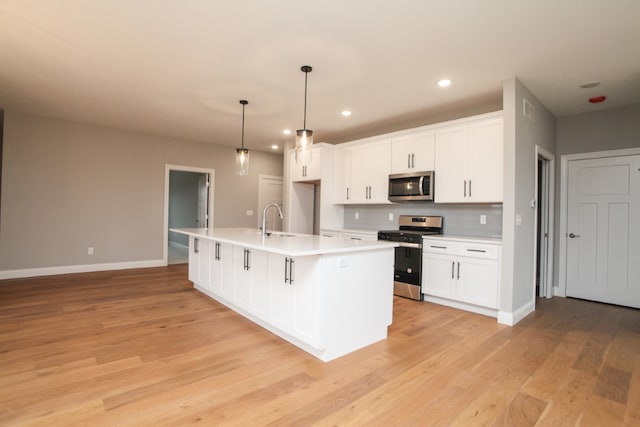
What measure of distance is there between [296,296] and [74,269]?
4.83m

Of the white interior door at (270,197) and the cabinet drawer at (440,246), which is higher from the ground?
the white interior door at (270,197)

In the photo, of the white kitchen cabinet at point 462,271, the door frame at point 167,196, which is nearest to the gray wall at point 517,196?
the white kitchen cabinet at point 462,271

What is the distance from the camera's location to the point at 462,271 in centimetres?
379

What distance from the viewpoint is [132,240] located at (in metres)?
5.99

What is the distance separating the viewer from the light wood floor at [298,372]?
1.81m

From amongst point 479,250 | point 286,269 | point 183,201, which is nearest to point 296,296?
point 286,269

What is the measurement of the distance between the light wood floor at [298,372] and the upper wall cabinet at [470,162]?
56.4 inches

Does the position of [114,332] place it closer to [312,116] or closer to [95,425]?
[95,425]

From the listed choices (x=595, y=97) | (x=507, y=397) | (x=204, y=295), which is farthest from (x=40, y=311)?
(x=595, y=97)

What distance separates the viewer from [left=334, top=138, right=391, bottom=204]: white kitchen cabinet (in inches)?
193

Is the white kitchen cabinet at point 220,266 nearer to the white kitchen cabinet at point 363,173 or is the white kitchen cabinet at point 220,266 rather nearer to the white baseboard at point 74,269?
the white kitchen cabinet at point 363,173

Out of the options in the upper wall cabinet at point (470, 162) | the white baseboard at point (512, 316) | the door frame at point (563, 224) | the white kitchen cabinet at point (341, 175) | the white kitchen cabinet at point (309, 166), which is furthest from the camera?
the white kitchen cabinet at point (309, 166)

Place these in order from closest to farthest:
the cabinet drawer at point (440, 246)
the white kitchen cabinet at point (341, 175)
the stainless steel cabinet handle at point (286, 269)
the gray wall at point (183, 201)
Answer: the stainless steel cabinet handle at point (286, 269) → the cabinet drawer at point (440, 246) → the white kitchen cabinet at point (341, 175) → the gray wall at point (183, 201)

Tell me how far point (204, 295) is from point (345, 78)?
10.3 ft
